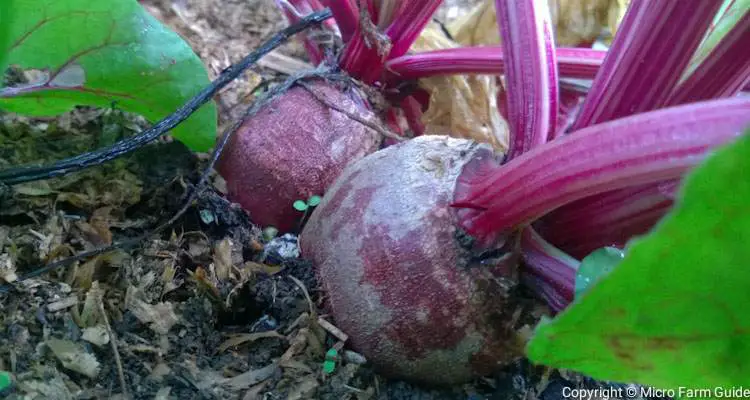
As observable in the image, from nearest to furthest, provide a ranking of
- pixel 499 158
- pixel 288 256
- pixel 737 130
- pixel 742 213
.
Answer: pixel 742 213, pixel 737 130, pixel 499 158, pixel 288 256

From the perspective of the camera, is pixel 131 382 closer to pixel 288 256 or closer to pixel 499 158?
pixel 288 256

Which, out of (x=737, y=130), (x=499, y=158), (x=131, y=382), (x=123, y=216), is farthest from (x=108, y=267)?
(x=737, y=130)

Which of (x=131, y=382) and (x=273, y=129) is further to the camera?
(x=273, y=129)

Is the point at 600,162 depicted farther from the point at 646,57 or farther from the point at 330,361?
the point at 330,361

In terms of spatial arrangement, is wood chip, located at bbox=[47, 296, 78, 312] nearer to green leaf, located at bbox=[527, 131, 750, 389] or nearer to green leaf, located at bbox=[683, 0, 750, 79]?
green leaf, located at bbox=[527, 131, 750, 389]

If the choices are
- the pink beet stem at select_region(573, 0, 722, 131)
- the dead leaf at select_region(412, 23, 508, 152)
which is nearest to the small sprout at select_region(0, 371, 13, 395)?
the pink beet stem at select_region(573, 0, 722, 131)

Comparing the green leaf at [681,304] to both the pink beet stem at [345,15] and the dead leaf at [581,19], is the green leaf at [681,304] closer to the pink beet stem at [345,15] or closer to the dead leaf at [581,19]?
the pink beet stem at [345,15]

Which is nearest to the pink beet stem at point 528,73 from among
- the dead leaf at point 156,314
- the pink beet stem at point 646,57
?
the pink beet stem at point 646,57

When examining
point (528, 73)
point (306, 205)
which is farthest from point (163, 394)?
point (528, 73)
